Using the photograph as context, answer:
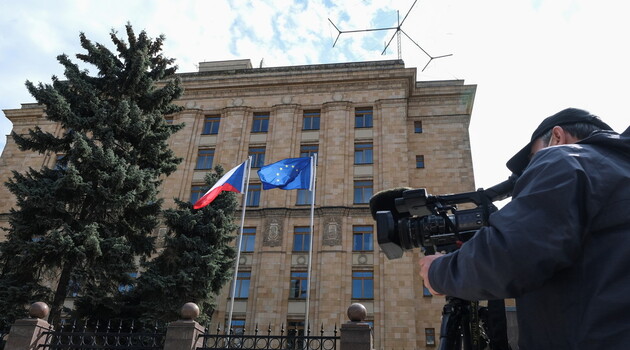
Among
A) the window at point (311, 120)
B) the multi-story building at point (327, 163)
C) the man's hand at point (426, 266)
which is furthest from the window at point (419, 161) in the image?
the man's hand at point (426, 266)

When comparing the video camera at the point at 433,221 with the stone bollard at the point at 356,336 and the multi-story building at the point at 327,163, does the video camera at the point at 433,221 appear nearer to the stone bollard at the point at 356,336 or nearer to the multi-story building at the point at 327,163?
the stone bollard at the point at 356,336

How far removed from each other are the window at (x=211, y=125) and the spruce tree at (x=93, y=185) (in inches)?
468

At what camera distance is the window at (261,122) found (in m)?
27.3

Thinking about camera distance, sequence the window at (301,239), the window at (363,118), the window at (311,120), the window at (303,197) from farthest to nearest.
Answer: the window at (311,120)
the window at (363,118)
the window at (303,197)
the window at (301,239)

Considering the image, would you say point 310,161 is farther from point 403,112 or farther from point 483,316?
point 483,316

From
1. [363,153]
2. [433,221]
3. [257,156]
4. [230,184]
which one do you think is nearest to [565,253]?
[433,221]

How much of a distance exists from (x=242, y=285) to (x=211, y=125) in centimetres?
1137

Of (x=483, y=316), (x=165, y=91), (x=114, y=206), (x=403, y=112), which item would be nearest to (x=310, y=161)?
(x=165, y=91)

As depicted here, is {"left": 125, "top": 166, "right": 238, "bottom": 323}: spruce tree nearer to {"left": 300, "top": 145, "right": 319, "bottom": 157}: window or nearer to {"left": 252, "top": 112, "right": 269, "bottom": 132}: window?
{"left": 300, "top": 145, "right": 319, "bottom": 157}: window

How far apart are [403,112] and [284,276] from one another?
12303 mm

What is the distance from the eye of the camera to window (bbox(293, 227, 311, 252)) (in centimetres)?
2284

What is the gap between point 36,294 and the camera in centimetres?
1273

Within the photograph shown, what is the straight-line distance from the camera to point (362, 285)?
21.5 metres

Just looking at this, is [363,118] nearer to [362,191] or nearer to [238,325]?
[362,191]
